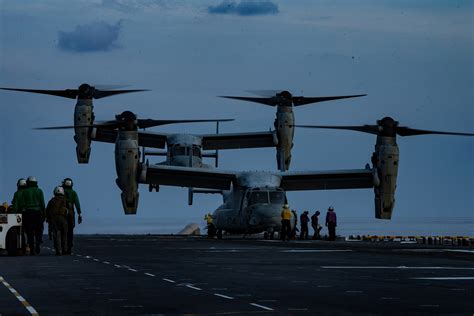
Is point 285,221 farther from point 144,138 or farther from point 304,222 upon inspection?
point 144,138

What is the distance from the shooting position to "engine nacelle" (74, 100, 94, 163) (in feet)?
230

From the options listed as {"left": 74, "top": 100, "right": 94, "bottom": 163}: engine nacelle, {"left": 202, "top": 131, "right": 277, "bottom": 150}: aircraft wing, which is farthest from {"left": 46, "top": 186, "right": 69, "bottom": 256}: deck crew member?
{"left": 202, "top": 131, "right": 277, "bottom": 150}: aircraft wing

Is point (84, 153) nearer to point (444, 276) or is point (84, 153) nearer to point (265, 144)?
point (265, 144)

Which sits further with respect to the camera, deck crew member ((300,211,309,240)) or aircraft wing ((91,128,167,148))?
aircraft wing ((91,128,167,148))

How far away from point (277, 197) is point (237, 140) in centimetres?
2763

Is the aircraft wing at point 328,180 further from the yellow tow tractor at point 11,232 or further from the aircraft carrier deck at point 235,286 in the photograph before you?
the aircraft carrier deck at point 235,286

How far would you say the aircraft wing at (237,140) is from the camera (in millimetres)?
81637

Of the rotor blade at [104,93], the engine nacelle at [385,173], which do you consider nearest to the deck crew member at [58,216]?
the engine nacelle at [385,173]

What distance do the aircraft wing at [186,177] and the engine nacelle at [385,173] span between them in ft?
27.0

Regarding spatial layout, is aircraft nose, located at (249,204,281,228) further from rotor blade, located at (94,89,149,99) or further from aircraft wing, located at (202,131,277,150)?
aircraft wing, located at (202,131,277,150)

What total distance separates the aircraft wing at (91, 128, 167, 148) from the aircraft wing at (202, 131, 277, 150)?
3287 mm

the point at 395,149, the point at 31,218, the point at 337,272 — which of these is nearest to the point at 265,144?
the point at 395,149

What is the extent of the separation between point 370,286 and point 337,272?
4.63m

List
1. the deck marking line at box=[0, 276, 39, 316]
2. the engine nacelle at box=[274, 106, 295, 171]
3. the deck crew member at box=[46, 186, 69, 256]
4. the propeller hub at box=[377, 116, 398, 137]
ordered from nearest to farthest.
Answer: the deck marking line at box=[0, 276, 39, 316] < the deck crew member at box=[46, 186, 69, 256] < the propeller hub at box=[377, 116, 398, 137] < the engine nacelle at box=[274, 106, 295, 171]
